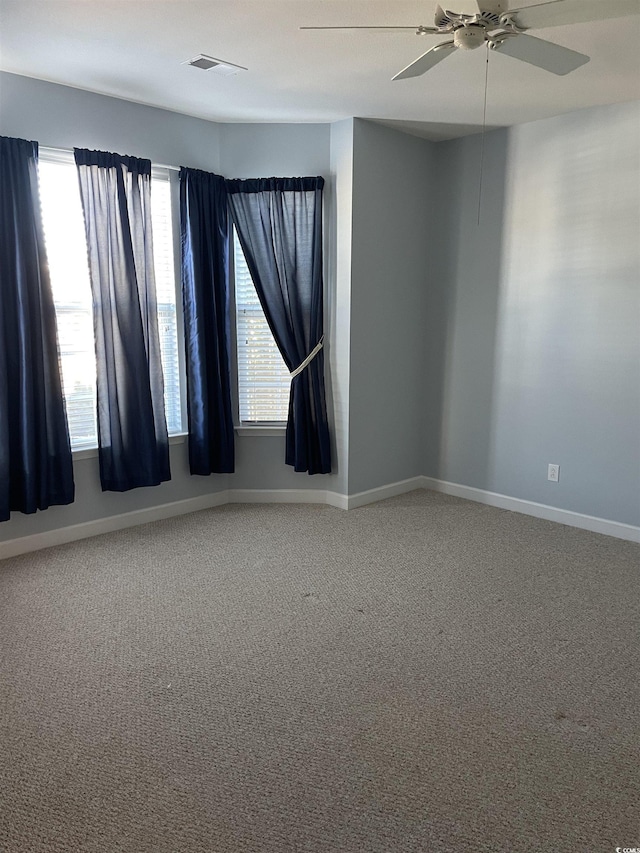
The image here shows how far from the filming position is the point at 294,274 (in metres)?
4.31

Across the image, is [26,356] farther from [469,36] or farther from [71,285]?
[469,36]

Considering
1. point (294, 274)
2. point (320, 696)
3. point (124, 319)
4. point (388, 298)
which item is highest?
point (294, 274)

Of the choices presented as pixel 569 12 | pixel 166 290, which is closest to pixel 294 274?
pixel 166 290

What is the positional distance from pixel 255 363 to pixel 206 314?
52 cm

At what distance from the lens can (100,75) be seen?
11.0ft

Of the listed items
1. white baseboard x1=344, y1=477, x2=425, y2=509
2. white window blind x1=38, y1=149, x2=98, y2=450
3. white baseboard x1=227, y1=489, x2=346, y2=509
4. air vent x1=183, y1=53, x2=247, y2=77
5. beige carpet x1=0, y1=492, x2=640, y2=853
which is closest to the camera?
beige carpet x1=0, y1=492, x2=640, y2=853

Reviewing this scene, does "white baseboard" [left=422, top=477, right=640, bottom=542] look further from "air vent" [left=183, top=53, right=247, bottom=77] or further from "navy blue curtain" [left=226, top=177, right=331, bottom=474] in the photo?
"air vent" [left=183, top=53, right=247, bottom=77]

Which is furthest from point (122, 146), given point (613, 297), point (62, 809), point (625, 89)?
point (62, 809)

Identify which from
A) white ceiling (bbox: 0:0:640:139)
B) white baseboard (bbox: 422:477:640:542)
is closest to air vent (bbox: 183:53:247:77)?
white ceiling (bbox: 0:0:640:139)

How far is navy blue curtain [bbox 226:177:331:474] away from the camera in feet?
13.9

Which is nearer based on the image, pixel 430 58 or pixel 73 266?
pixel 430 58

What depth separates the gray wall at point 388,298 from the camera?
4.31 m

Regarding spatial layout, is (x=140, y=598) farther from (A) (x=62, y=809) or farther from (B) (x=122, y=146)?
(B) (x=122, y=146)

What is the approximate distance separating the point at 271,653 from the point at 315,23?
2.67 metres
